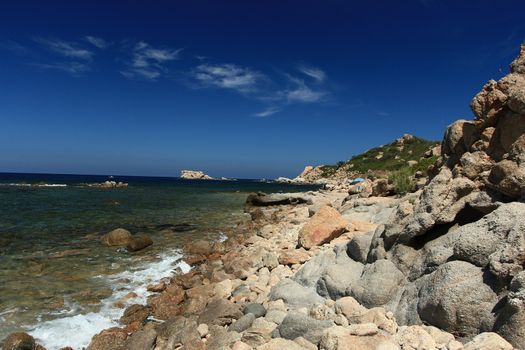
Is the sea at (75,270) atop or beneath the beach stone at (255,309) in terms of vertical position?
beneath

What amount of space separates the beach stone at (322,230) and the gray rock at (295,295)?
4.68 m

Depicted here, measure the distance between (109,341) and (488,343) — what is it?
850cm

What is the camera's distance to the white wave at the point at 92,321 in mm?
9651

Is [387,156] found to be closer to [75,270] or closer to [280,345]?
[75,270]

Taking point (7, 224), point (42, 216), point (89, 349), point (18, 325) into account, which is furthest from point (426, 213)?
point (42, 216)

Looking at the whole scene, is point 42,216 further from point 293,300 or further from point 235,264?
point 293,300

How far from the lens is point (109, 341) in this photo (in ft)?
30.9

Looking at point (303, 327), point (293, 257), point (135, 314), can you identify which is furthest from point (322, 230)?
point (303, 327)

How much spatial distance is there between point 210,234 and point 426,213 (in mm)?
18053

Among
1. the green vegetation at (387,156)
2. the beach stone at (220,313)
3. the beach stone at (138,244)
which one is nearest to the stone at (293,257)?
the beach stone at (220,313)

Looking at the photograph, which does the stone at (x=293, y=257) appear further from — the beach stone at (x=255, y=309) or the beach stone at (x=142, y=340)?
the beach stone at (x=142, y=340)

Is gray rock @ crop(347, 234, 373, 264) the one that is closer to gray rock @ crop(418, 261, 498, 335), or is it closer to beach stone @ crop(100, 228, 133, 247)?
gray rock @ crop(418, 261, 498, 335)

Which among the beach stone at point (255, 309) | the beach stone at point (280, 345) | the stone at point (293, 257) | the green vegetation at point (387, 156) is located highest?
the green vegetation at point (387, 156)

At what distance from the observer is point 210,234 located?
24.9 m
